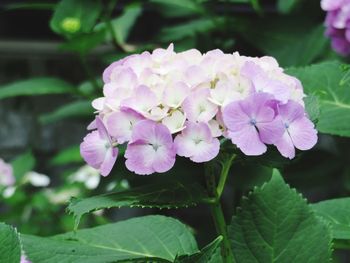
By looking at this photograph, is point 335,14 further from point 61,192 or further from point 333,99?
point 61,192

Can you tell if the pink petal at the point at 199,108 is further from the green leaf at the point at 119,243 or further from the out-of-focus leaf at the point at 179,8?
the out-of-focus leaf at the point at 179,8

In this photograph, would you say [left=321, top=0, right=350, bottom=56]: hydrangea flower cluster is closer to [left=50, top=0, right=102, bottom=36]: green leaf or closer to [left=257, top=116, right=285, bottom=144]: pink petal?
[left=50, top=0, right=102, bottom=36]: green leaf

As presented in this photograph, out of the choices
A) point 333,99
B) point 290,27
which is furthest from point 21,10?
point 333,99

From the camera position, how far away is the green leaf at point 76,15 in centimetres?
183

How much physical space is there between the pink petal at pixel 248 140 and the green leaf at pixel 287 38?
3.82 ft

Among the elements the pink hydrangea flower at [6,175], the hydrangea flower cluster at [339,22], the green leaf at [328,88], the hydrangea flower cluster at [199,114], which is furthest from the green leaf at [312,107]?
the pink hydrangea flower at [6,175]

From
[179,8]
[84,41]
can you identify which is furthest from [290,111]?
[179,8]

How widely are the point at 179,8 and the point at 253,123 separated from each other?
145 cm

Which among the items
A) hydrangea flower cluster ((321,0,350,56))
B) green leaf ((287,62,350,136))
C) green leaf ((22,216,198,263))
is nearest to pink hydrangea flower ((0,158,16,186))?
hydrangea flower cluster ((321,0,350,56))

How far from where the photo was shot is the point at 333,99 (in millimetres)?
1229

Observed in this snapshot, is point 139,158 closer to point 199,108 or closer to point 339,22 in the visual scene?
point 199,108

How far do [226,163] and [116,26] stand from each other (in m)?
1.25

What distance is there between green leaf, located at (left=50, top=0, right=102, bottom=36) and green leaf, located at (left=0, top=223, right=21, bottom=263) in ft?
3.67

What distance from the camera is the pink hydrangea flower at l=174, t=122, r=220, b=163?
77 centimetres
